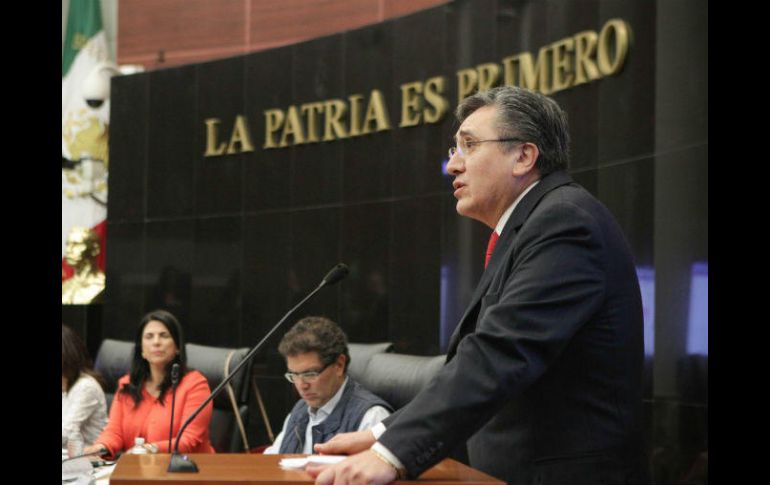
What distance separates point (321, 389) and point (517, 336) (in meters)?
2.05

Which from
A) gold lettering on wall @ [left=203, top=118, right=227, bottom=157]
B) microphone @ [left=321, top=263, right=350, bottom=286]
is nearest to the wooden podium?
microphone @ [left=321, top=263, right=350, bottom=286]

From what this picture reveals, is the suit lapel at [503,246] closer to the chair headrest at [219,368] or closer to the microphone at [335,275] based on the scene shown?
the microphone at [335,275]

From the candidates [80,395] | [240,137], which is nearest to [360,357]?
[80,395]

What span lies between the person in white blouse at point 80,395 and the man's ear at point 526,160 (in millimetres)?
3751

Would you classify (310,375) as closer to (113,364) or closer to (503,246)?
(503,246)

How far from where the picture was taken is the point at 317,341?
378 centimetres

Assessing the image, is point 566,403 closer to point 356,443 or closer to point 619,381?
point 619,381

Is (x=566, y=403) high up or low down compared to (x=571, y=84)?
down

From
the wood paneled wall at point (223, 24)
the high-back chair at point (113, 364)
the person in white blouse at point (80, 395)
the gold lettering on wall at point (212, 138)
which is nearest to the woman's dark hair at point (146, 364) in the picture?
the person in white blouse at point (80, 395)

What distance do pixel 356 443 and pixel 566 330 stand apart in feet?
1.47

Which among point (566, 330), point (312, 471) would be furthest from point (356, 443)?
point (566, 330)

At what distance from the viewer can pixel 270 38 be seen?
825 centimetres

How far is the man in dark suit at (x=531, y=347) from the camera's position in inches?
67.1

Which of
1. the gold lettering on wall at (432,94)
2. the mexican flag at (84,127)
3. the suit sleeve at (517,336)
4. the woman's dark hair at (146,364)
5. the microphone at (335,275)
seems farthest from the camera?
the mexican flag at (84,127)
